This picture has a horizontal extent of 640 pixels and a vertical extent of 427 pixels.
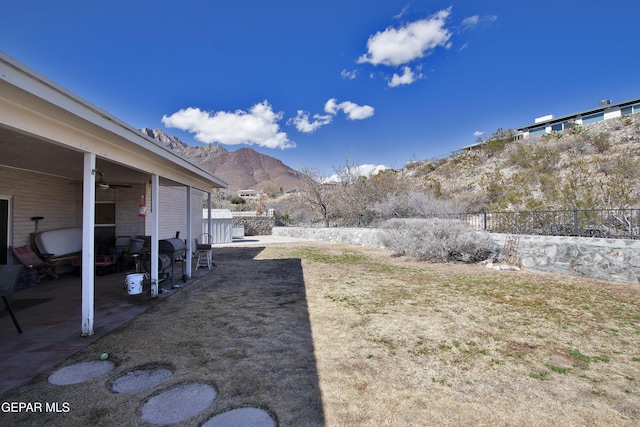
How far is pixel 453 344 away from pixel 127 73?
1754 centimetres

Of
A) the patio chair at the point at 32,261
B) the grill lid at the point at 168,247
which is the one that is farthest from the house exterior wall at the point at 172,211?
the grill lid at the point at 168,247

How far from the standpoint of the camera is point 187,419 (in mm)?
1974

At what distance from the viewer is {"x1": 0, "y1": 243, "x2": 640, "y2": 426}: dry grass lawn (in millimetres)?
2057

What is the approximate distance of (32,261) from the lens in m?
6.39

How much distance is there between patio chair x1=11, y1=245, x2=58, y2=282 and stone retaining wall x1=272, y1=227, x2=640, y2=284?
11.4 m

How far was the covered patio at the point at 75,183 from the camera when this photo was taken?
8.52 ft

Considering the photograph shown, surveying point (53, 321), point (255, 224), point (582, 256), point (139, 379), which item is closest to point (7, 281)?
point (53, 321)

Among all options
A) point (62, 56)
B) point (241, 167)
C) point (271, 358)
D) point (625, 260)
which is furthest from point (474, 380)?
point (241, 167)

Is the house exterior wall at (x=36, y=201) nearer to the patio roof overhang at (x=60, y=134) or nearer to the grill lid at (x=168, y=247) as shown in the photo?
the patio roof overhang at (x=60, y=134)

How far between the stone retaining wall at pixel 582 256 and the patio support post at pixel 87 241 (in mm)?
9137

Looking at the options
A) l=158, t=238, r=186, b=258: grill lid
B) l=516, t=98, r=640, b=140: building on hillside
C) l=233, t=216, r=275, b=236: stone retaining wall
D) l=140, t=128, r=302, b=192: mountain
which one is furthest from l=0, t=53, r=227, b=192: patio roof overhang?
l=140, t=128, r=302, b=192: mountain

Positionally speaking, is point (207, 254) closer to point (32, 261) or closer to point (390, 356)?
point (32, 261)

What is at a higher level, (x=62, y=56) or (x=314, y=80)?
(x=314, y=80)

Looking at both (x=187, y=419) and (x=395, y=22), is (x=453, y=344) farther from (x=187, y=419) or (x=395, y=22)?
(x=395, y=22)
